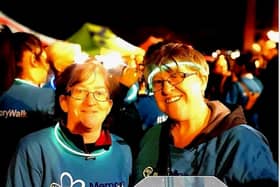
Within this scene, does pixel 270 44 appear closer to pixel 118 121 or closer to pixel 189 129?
pixel 189 129

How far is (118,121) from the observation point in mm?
2020

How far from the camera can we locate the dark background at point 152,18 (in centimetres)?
205

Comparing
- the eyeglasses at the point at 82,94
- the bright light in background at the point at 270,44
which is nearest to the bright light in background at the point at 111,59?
the eyeglasses at the point at 82,94

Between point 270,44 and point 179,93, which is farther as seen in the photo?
point 270,44

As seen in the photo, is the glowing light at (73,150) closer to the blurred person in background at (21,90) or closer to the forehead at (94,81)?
the blurred person in background at (21,90)

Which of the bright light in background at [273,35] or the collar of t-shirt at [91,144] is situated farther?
the bright light in background at [273,35]

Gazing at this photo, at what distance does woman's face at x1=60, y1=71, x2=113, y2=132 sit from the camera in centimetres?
200

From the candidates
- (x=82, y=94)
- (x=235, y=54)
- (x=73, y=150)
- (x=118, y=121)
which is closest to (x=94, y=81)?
(x=82, y=94)

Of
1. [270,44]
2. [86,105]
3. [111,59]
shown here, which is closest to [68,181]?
[86,105]

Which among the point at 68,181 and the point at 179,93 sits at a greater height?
the point at 179,93

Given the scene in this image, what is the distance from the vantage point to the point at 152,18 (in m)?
→ 2.10

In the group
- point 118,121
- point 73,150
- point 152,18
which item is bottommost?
point 73,150

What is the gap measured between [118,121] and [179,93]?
0.27m

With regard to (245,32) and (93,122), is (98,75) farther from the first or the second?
(245,32)
